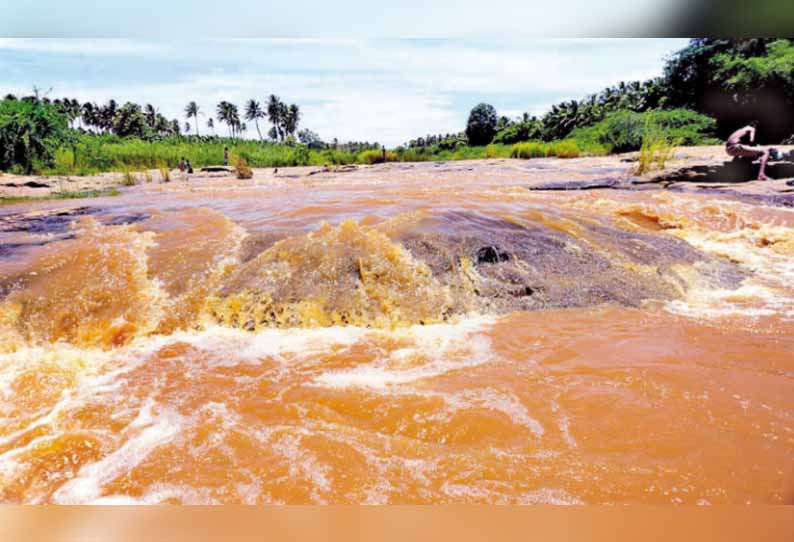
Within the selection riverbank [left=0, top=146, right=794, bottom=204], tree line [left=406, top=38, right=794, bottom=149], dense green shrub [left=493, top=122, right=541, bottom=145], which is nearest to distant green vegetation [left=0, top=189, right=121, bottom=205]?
riverbank [left=0, top=146, right=794, bottom=204]

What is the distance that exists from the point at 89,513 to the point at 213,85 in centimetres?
265

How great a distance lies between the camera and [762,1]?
1.64 metres

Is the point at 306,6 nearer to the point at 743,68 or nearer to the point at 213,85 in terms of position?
the point at 213,85

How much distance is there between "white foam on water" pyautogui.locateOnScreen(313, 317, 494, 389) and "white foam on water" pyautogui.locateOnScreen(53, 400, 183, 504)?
19.6 inches

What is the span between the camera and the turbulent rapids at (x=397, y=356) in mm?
1220

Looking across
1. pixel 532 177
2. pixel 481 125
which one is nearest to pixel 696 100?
pixel 532 177

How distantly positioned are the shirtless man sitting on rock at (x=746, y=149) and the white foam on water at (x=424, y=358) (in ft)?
11.2

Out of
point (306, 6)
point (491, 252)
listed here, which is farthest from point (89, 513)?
point (491, 252)

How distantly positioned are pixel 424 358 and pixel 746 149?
159 inches

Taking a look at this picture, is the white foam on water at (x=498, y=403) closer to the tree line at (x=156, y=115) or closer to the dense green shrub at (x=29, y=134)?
the tree line at (x=156, y=115)

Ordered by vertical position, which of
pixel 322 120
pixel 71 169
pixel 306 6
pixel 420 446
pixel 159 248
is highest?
pixel 306 6

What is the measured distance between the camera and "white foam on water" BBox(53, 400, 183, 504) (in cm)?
118

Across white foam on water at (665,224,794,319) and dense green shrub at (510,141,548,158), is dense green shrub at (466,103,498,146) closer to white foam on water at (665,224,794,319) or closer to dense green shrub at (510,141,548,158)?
dense green shrub at (510,141,548,158)

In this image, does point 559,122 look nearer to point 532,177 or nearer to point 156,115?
point 532,177
